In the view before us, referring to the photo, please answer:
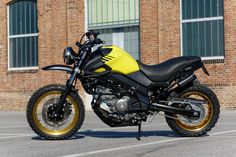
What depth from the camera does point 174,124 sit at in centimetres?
884

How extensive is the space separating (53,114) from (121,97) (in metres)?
1.05

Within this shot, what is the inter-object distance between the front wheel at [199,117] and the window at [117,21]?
49.9 ft

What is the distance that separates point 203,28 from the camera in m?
22.0

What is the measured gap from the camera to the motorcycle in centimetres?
859

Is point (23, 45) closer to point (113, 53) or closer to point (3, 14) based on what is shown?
point (3, 14)

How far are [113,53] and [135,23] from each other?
50.8 feet

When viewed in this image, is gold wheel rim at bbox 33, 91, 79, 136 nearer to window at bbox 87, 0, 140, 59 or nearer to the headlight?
the headlight

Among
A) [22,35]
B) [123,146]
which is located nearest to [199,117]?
[123,146]

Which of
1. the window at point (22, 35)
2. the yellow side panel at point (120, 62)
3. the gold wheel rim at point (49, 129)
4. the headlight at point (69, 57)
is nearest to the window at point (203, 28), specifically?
the window at point (22, 35)

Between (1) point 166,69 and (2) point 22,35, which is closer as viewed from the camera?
(1) point 166,69

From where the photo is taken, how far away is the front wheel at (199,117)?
8.79 meters

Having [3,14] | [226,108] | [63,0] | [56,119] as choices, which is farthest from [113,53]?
[3,14]

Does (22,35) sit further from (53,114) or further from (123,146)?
(123,146)

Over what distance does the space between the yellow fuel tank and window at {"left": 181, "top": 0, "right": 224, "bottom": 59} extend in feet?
43.7
